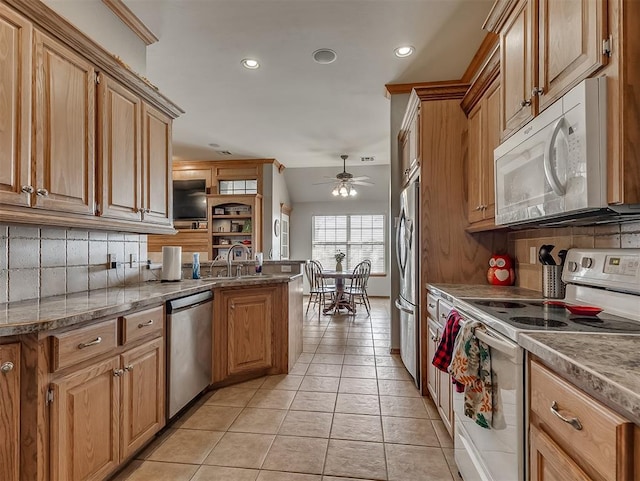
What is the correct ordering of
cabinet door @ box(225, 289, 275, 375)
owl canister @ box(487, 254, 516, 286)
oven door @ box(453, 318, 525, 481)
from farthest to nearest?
cabinet door @ box(225, 289, 275, 375), owl canister @ box(487, 254, 516, 286), oven door @ box(453, 318, 525, 481)

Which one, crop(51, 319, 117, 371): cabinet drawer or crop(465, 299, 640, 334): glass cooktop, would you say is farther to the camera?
crop(51, 319, 117, 371): cabinet drawer

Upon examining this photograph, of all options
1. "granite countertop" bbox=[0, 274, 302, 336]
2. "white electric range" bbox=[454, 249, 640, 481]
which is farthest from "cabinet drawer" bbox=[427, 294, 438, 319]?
"granite countertop" bbox=[0, 274, 302, 336]

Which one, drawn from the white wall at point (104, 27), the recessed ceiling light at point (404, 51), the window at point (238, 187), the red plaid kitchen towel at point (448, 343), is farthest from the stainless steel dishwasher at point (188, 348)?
the window at point (238, 187)

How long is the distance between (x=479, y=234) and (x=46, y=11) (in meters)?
2.95

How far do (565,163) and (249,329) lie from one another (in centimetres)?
251

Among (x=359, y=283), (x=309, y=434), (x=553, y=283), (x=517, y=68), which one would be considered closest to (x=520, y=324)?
(x=553, y=283)

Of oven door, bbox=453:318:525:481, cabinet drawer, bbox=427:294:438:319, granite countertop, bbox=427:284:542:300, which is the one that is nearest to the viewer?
oven door, bbox=453:318:525:481

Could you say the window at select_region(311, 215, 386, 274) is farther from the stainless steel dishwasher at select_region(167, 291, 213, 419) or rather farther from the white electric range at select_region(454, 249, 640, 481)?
the white electric range at select_region(454, 249, 640, 481)

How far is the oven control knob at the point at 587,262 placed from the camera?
5.19 ft

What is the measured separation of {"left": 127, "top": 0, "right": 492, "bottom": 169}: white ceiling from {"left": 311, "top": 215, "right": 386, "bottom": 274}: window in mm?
3514

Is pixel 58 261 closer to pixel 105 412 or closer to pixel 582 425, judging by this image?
pixel 105 412

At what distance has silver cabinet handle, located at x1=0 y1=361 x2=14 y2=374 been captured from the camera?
46.2 inches

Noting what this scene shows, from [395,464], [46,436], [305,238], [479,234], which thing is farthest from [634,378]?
[305,238]

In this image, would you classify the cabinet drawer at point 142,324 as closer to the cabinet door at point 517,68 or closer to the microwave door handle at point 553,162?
the microwave door handle at point 553,162
